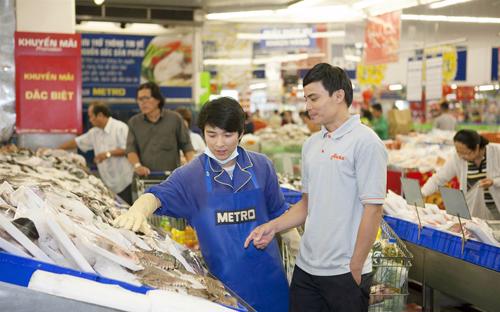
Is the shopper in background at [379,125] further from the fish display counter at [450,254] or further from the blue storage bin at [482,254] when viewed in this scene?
the blue storage bin at [482,254]

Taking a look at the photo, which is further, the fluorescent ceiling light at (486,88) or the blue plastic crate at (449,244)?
the fluorescent ceiling light at (486,88)

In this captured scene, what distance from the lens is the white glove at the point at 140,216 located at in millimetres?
2852

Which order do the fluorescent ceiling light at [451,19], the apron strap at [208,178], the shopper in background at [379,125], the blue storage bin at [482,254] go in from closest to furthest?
the apron strap at [208,178], the blue storage bin at [482,254], the fluorescent ceiling light at [451,19], the shopper in background at [379,125]

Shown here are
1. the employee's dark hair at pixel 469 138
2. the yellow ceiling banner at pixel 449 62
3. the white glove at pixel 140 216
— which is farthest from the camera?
the yellow ceiling banner at pixel 449 62

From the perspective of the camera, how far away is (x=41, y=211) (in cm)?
233

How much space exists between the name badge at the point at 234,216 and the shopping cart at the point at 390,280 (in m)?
1.04

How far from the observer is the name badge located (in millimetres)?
3248

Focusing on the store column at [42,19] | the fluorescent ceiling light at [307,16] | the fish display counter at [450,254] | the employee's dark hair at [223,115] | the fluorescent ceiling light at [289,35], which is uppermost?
the fluorescent ceiling light at [307,16]

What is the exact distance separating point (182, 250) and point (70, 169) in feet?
13.1

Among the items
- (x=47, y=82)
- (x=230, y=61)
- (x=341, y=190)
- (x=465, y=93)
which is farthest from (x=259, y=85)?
(x=341, y=190)

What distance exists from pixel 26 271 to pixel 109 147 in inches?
297

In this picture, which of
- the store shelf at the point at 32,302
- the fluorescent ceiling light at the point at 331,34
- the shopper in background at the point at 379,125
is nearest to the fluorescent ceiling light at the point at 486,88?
the shopper in background at the point at 379,125

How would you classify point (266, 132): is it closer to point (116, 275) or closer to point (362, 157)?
point (362, 157)

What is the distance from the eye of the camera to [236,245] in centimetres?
324
